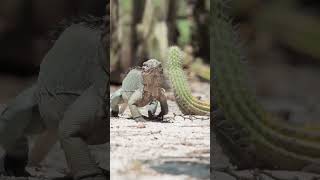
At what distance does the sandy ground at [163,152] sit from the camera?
3439 millimetres

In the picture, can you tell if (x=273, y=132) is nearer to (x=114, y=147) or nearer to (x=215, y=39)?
(x=215, y=39)

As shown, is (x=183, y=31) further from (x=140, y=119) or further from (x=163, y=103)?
(x=140, y=119)

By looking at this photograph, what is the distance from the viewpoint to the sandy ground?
11.3 feet

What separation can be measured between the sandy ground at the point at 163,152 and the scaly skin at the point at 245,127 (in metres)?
0.15

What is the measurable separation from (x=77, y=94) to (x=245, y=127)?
91 cm

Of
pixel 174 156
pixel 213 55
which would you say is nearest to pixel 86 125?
pixel 174 156

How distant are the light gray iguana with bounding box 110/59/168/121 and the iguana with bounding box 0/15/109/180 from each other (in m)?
0.11

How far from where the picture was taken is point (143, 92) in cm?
362

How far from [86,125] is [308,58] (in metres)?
1.24

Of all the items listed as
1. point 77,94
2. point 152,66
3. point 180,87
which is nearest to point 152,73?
point 152,66

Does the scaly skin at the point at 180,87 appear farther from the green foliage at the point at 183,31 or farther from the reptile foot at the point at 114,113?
the reptile foot at the point at 114,113

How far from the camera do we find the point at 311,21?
11.6ft

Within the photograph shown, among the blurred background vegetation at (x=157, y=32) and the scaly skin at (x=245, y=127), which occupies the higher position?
the blurred background vegetation at (x=157, y=32)

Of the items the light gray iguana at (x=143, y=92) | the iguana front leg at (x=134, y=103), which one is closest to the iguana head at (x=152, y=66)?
the light gray iguana at (x=143, y=92)
